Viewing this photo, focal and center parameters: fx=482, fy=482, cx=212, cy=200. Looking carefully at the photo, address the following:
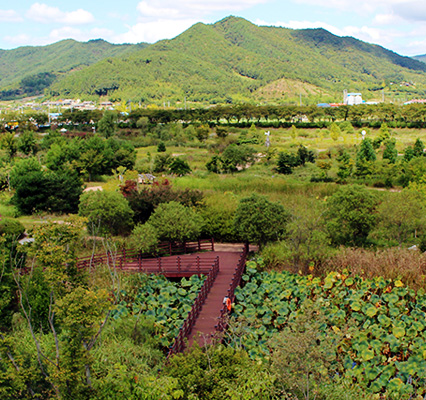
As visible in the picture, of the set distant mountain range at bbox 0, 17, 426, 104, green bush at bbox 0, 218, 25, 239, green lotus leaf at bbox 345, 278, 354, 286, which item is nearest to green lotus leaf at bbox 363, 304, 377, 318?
green lotus leaf at bbox 345, 278, 354, 286

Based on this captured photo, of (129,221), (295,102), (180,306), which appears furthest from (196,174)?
(295,102)

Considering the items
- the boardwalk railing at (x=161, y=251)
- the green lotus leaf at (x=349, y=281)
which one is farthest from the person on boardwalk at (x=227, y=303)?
the boardwalk railing at (x=161, y=251)

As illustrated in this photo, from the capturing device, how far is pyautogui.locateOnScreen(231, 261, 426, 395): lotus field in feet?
34.9

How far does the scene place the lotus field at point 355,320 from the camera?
1062 centimetres

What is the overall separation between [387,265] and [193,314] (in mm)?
6251

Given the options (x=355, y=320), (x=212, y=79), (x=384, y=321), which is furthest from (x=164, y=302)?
(x=212, y=79)

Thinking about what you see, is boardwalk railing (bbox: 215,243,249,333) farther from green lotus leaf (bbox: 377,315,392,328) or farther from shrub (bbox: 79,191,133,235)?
shrub (bbox: 79,191,133,235)

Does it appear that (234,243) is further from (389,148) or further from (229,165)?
(389,148)

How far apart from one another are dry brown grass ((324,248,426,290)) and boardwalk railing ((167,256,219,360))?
144 inches

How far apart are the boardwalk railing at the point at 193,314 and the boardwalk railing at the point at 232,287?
71 centimetres

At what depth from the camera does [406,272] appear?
14.1m

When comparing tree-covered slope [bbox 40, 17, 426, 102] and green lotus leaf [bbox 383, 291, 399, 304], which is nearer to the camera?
green lotus leaf [bbox 383, 291, 399, 304]

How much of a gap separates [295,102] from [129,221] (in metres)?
105

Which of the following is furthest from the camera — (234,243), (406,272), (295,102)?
(295,102)
